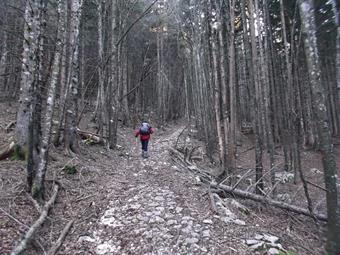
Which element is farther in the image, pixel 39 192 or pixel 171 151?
pixel 171 151

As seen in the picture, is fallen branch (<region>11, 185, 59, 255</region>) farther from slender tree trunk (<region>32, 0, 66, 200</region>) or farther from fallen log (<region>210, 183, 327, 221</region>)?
fallen log (<region>210, 183, 327, 221</region>)

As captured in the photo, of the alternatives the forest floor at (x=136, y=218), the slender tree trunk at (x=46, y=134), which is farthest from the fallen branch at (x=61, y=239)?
the slender tree trunk at (x=46, y=134)

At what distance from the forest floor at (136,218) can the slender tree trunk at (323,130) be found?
87cm

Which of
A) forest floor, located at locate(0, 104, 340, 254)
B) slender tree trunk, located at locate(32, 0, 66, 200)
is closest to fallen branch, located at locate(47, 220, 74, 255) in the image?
forest floor, located at locate(0, 104, 340, 254)

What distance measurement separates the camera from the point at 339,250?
3852 mm

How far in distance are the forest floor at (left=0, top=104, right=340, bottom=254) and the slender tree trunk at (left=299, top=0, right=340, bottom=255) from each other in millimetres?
872

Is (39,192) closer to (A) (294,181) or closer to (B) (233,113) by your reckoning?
(B) (233,113)

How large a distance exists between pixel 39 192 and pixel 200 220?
3.02 m

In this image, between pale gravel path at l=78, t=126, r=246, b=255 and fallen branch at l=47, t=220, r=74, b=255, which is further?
pale gravel path at l=78, t=126, r=246, b=255

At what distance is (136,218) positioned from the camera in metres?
5.13

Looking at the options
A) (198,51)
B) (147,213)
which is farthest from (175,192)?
(198,51)

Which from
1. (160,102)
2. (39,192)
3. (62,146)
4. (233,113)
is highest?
(160,102)

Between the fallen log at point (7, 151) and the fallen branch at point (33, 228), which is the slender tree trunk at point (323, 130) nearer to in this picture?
the fallen branch at point (33, 228)

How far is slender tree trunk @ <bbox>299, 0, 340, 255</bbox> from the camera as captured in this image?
3993 mm
